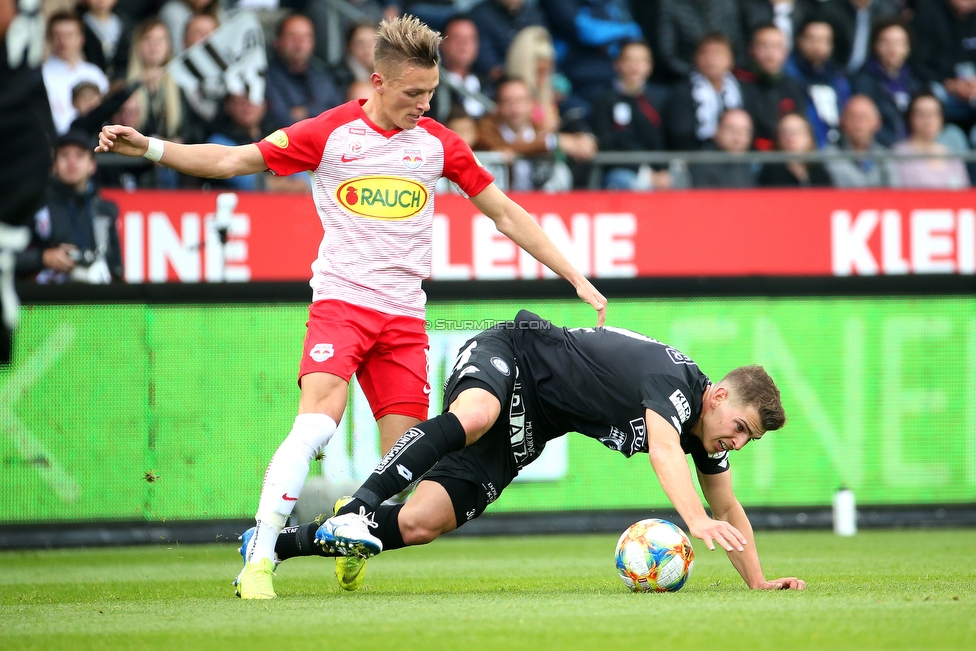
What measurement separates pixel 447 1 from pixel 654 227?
387 centimetres

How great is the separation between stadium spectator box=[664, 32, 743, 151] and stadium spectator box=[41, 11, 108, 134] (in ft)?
17.0

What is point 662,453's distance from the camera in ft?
17.0

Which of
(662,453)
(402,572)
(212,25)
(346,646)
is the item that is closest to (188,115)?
(212,25)

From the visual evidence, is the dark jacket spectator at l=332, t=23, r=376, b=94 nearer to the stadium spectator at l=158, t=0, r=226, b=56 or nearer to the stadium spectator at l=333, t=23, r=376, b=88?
the stadium spectator at l=333, t=23, r=376, b=88

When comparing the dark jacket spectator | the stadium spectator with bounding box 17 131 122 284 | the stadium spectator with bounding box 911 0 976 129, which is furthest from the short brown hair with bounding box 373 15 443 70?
the stadium spectator with bounding box 911 0 976 129

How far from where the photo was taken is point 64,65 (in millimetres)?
10820

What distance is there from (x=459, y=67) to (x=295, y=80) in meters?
1.62

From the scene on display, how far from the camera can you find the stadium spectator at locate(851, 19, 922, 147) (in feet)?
44.0

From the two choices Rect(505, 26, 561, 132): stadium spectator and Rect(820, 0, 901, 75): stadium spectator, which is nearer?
Rect(505, 26, 561, 132): stadium spectator

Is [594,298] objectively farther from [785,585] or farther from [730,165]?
[730,165]

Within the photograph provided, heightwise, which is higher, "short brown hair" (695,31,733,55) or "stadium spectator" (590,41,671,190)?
"short brown hair" (695,31,733,55)

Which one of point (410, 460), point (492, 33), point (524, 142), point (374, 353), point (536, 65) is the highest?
point (492, 33)

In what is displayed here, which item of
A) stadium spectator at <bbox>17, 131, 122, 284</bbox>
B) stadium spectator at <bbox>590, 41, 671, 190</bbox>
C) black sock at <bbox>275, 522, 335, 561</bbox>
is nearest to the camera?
black sock at <bbox>275, 522, 335, 561</bbox>

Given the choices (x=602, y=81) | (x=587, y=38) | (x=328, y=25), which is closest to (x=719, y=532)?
(x=328, y=25)
